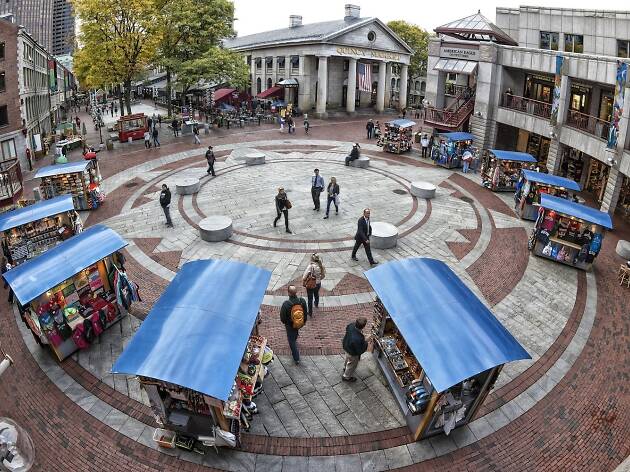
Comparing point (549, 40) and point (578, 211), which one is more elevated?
point (549, 40)

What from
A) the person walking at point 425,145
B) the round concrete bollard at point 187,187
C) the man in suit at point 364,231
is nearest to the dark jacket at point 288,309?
the man in suit at point 364,231

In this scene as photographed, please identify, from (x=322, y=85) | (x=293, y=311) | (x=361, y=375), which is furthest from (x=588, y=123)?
(x=322, y=85)

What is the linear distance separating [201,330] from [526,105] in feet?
96.0

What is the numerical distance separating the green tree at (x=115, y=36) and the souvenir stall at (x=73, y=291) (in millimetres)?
30117

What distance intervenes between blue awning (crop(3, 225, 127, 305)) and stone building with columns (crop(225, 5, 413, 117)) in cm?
4137

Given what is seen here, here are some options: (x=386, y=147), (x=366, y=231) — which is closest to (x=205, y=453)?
(x=366, y=231)

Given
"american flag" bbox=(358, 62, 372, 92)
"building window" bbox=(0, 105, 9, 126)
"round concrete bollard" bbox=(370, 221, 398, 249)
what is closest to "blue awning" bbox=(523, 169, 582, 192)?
"round concrete bollard" bbox=(370, 221, 398, 249)

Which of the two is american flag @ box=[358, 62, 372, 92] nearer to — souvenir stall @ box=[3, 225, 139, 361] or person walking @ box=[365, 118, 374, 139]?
person walking @ box=[365, 118, 374, 139]

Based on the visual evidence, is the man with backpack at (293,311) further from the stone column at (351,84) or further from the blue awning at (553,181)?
the stone column at (351,84)

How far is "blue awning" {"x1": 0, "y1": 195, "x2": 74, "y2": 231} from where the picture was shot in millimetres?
13953

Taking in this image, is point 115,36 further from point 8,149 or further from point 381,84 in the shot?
point 381,84

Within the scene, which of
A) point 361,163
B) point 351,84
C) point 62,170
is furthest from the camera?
point 351,84

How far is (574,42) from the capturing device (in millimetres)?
29562

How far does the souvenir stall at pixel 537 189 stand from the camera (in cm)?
1878
